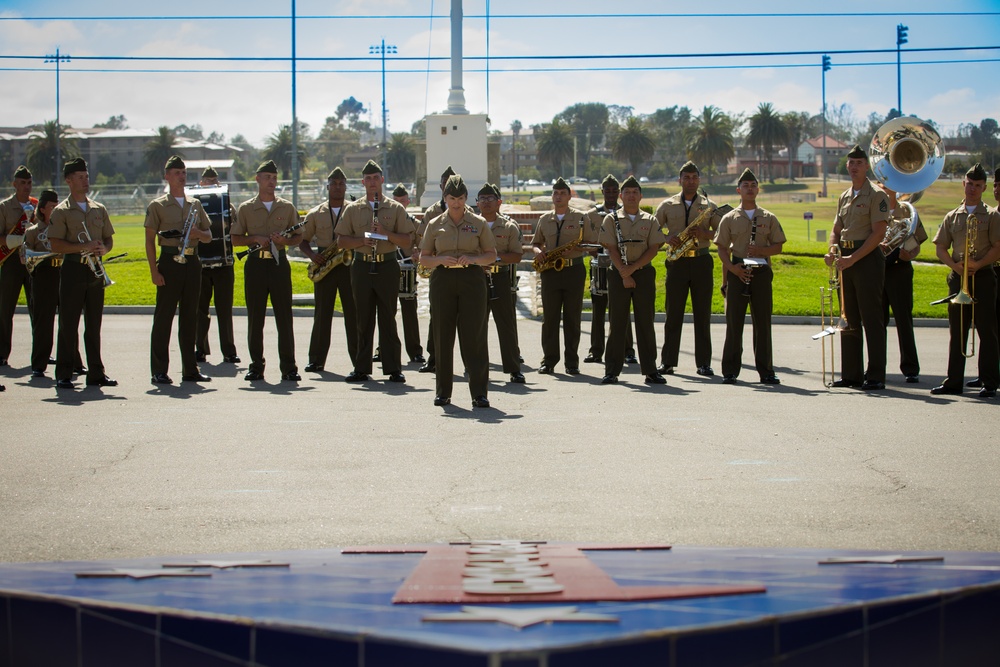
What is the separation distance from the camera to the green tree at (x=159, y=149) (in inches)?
4419

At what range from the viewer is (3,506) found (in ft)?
21.7

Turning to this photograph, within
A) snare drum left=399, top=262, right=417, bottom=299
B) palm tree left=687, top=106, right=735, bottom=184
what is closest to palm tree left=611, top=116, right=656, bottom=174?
Result: palm tree left=687, top=106, right=735, bottom=184

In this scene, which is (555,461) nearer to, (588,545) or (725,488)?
(725,488)

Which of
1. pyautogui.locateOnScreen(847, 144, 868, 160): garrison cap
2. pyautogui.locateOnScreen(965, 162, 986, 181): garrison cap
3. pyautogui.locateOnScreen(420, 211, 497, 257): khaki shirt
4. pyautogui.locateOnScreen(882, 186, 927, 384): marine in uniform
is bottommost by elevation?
pyautogui.locateOnScreen(882, 186, 927, 384): marine in uniform

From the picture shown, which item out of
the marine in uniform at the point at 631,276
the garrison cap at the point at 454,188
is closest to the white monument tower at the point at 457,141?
the marine in uniform at the point at 631,276

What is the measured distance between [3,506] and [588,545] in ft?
13.7

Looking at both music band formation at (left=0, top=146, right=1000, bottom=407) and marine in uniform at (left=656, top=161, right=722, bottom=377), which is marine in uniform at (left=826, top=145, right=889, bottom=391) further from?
marine in uniform at (left=656, top=161, right=722, bottom=377)

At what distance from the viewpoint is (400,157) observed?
118 metres

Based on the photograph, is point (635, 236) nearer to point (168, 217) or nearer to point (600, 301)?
point (600, 301)

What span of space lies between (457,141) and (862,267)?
64.1 ft

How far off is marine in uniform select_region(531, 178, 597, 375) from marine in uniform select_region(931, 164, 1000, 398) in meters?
4.22

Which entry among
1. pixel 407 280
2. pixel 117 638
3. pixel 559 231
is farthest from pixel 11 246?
pixel 117 638

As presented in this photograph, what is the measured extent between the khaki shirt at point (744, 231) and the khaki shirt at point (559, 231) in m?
1.77

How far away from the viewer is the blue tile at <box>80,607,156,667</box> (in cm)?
283
